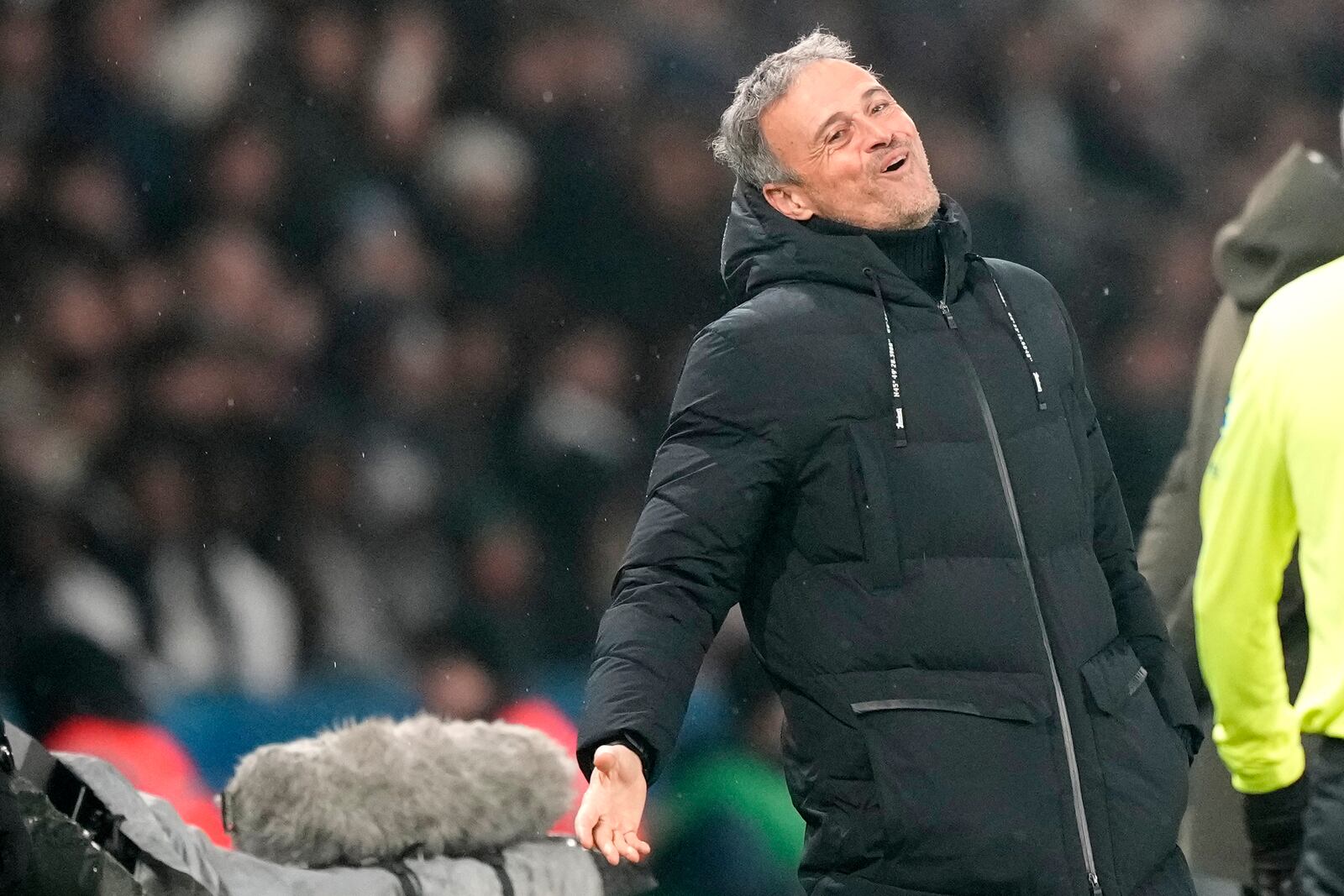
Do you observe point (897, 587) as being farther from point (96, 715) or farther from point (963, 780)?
point (96, 715)

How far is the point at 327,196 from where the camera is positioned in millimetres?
3152

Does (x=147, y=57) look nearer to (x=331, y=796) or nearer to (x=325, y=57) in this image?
(x=325, y=57)

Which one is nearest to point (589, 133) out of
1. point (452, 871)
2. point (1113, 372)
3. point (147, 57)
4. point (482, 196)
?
point (482, 196)

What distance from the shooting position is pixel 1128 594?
6.64 feet

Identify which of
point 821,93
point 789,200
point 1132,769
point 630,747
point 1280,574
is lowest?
point 1132,769

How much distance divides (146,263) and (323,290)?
0.30m

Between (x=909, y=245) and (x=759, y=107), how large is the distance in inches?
11.6

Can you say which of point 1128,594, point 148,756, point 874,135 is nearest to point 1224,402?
point 1128,594

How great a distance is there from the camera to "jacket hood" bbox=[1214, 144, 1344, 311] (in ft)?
9.52

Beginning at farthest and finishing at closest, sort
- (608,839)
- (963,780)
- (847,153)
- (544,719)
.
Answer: (544,719)
(847,153)
(963,780)
(608,839)

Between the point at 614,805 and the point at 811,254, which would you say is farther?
the point at 811,254

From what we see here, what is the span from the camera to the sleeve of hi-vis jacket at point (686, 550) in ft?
5.64

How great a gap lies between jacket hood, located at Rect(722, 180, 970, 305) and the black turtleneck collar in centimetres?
1

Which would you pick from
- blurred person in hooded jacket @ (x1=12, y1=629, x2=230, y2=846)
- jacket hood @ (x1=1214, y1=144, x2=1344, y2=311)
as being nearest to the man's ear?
jacket hood @ (x1=1214, y1=144, x2=1344, y2=311)
